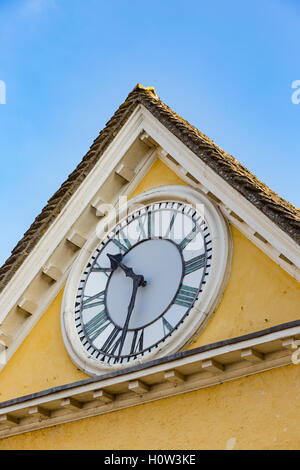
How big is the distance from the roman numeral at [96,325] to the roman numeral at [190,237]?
1.36m

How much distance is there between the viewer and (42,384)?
42.9ft

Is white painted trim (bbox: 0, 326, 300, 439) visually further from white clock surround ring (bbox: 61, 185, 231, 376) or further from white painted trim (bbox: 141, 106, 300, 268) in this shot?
white painted trim (bbox: 141, 106, 300, 268)

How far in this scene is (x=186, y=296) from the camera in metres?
12.1

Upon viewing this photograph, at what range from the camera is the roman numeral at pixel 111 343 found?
40.6ft

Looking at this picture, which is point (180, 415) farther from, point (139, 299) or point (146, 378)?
point (139, 299)

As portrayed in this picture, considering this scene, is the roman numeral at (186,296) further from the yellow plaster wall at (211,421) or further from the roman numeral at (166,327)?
the yellow plaster wall at (211,421)

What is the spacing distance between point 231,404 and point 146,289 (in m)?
2.41

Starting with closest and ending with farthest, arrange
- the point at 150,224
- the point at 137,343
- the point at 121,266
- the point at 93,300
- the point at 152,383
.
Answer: the point at 152,383
the point at 137,343
the point at 121,266
the point at 93,300
the point at 150,224

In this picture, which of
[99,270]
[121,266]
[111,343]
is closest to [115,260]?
[121,266]

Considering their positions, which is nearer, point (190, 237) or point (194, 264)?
point (194, 264)

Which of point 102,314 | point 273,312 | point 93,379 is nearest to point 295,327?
point 273,312

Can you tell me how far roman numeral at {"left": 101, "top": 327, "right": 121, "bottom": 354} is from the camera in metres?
12.4

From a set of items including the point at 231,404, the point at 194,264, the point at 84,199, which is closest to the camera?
the point at 231,404

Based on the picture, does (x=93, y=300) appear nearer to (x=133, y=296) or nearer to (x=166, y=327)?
(x=133, y=296)
